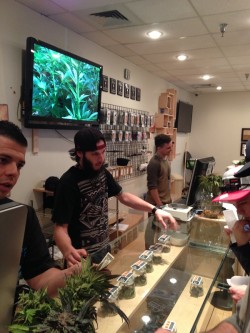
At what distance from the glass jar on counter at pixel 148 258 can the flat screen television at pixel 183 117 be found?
5.93 meters

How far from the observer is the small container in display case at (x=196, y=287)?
4.79ft

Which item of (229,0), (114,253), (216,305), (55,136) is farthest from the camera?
(55,136)

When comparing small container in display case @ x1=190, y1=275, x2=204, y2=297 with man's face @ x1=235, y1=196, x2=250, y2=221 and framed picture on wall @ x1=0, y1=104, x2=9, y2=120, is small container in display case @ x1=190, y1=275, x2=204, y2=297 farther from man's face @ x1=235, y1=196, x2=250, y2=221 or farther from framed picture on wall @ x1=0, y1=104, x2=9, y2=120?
framed picture on wall @ x1=0, y1=104, x2=9, y2=120

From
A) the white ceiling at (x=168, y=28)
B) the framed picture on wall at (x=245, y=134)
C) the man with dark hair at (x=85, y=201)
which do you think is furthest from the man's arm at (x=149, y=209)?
the framed picture on wall at (x=245, y=134)

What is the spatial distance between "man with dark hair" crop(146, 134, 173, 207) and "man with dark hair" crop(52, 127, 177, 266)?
1.39 m

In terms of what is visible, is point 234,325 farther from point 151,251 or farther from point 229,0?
point 229,0

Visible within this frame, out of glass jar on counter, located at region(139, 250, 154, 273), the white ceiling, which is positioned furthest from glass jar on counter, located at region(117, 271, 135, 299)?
the white ceiling

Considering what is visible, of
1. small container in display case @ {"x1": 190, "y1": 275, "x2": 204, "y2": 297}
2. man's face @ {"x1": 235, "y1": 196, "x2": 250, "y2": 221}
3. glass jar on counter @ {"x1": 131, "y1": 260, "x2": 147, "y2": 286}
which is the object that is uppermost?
man's face @ {"x1": 235, "y1": 196, "x2": 250, "y2": 221}

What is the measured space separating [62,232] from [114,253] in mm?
381

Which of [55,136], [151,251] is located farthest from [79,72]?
[151,251]

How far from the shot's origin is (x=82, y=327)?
77 cm

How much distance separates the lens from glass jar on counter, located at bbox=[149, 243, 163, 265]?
1.68 meters

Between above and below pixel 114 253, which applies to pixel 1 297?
above

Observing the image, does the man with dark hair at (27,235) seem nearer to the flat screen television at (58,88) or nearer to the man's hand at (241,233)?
the man's hand at (241,233)
